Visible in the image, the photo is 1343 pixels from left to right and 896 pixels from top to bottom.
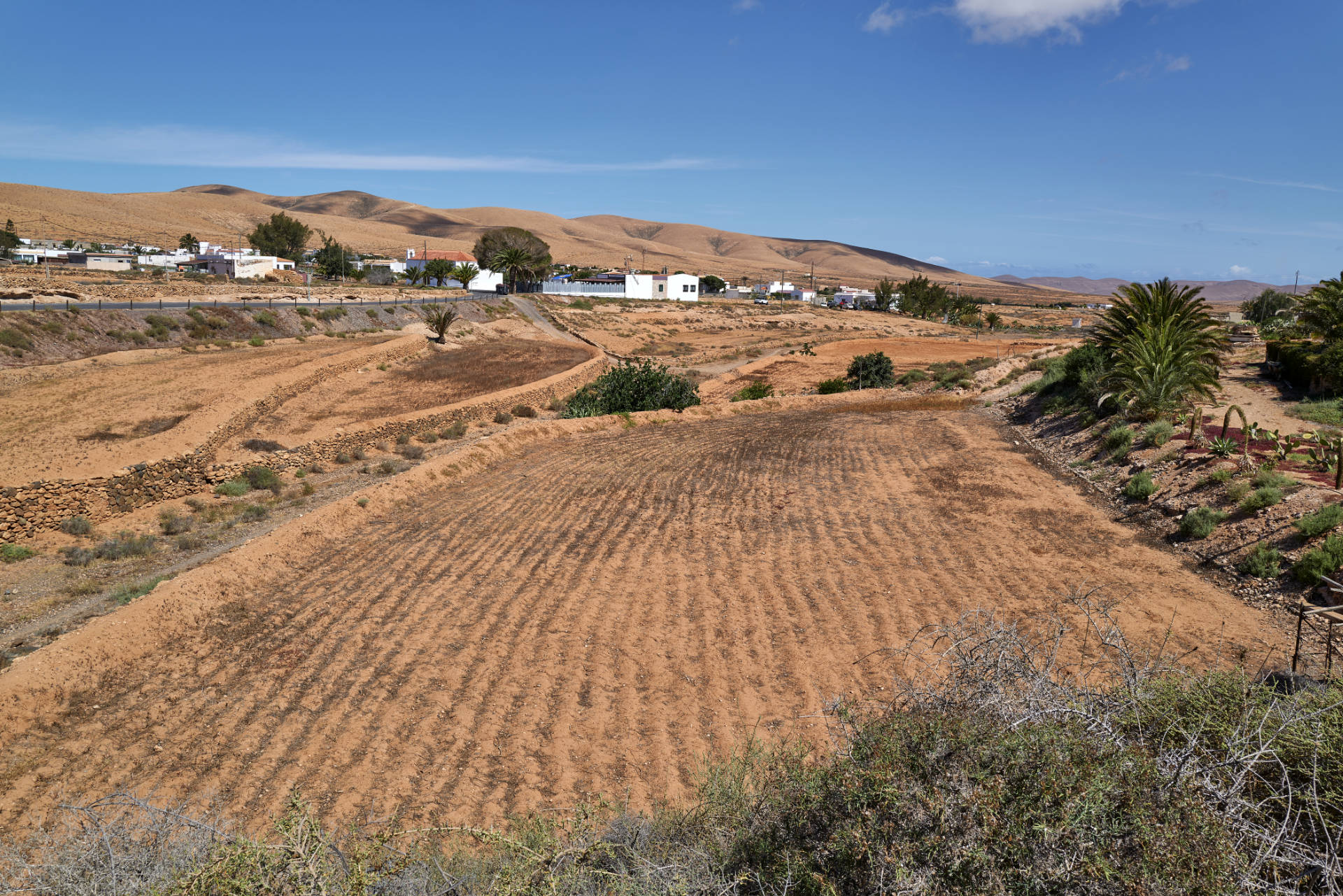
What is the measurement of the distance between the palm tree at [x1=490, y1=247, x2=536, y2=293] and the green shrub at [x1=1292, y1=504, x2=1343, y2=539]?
241 ft

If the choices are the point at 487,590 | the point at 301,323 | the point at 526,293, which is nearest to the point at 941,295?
the point at 526,293

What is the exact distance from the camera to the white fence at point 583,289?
83.1 meters

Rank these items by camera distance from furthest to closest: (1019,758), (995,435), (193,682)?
(995,435) < (193,682) < (1019,758)

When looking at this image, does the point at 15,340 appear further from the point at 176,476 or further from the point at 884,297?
the point at 884,297

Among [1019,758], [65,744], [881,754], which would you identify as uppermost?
[1019,758]

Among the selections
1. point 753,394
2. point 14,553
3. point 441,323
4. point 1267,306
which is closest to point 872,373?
point 753,394

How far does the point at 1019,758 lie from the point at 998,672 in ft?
2.82

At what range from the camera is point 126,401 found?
21719 millimetres

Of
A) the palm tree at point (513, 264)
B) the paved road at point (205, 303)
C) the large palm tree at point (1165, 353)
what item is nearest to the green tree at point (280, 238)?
the palm tree at point (513, 264)

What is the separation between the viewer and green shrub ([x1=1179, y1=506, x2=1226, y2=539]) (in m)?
11.6

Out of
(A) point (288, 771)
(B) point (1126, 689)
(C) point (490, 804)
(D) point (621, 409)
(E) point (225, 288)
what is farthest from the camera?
(E) point (225, 288)

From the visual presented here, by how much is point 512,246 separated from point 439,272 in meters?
12.2

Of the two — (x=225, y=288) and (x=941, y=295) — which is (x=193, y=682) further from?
(x=941, y=295)

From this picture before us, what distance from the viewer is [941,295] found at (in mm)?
87250
